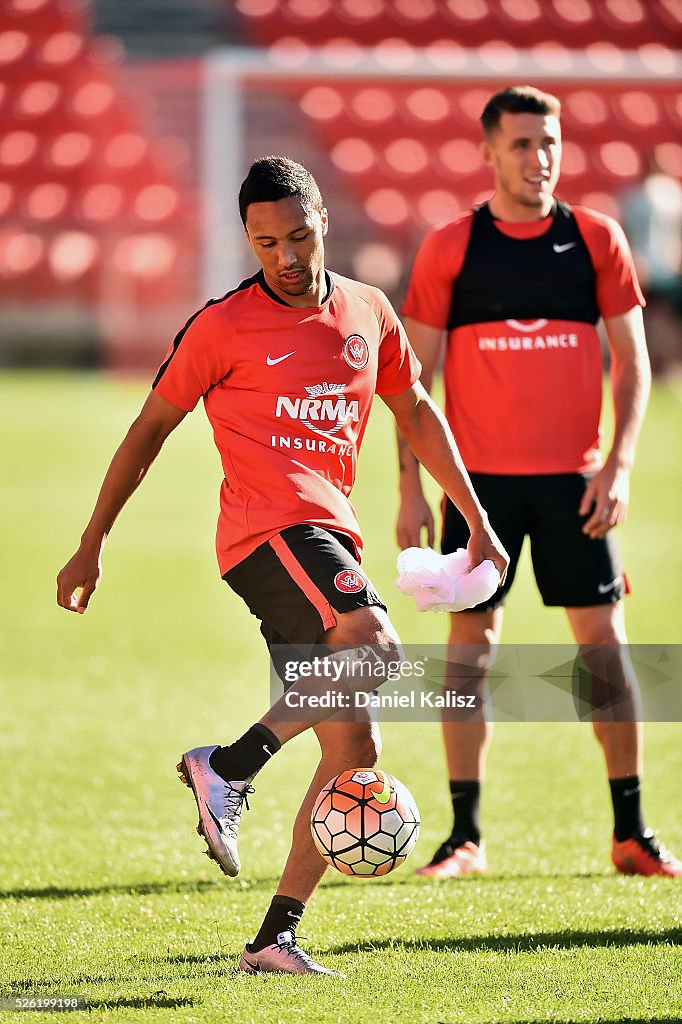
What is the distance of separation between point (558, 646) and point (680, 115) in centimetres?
1233

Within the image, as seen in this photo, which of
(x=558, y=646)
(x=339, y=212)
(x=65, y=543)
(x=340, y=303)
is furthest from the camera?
(x=339, y=212)

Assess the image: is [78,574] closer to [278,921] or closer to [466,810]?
[278,921]

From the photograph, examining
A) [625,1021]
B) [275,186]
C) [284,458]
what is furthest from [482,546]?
[625,1021]

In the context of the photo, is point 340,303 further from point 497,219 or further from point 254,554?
point 497,219

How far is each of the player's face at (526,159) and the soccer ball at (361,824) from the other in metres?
1.81

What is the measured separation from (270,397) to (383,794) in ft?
3.04

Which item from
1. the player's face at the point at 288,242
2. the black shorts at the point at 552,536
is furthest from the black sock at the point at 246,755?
the black shorts at the point at 552,536

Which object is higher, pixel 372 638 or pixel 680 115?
pixel 680 115

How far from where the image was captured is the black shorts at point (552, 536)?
13.6ft

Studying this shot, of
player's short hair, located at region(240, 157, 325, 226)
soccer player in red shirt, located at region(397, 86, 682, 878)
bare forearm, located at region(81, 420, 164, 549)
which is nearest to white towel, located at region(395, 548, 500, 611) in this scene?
bare forearm, located at region(81, 420, 164, 549)

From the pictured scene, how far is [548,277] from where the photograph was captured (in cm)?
417

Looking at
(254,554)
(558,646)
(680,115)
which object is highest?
(680,115)

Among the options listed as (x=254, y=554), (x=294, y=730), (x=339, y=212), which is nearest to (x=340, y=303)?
(x=254, y=554)

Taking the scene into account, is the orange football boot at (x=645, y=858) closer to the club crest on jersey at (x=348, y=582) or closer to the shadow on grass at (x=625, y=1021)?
the shadow on grass at (x=625, y=1021)
